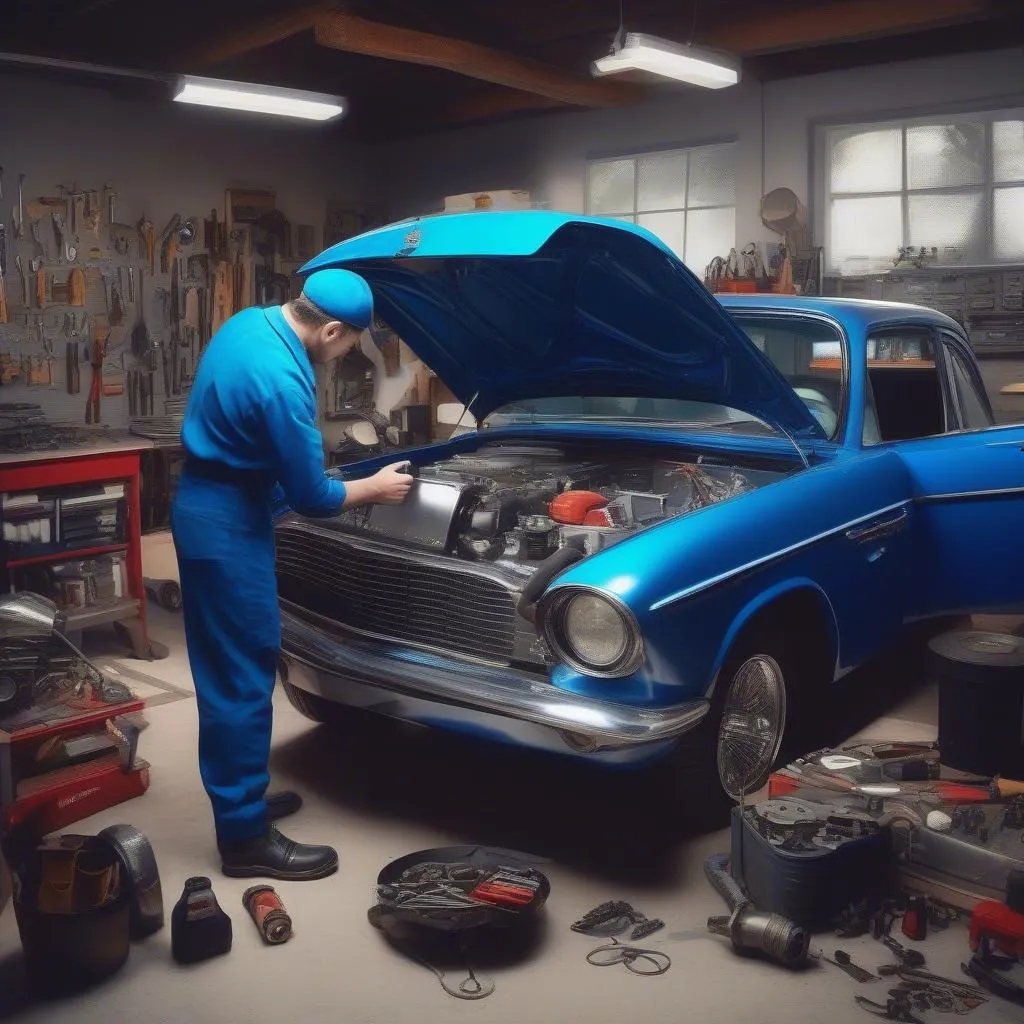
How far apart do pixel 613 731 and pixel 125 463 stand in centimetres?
310

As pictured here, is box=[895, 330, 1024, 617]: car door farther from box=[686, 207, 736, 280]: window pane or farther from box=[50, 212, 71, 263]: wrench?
box=[50, 212, 71, 263]: wrench

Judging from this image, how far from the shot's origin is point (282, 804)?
3354mm

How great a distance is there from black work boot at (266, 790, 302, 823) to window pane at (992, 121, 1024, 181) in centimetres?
605

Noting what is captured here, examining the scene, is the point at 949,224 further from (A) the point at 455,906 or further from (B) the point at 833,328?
(A) the point at 455,906

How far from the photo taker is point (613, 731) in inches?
103

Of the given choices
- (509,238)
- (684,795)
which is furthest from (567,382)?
(684,795)

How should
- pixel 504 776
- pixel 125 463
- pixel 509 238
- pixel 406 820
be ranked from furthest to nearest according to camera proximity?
pixel 125 463 < pixel 504 776 < pixel 406 820 < pixel 509 238

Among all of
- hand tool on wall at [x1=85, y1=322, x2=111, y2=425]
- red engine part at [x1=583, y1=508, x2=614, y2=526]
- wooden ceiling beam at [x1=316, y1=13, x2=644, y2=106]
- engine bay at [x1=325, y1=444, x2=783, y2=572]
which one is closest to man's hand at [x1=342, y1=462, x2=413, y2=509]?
engine bay at [x1=325, y1=444, x2=783, y2=572]

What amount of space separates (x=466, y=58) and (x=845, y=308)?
3746 millimetres

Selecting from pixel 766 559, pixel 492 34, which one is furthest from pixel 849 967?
pixel 492 34

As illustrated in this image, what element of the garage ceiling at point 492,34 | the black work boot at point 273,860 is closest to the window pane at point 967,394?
the garage ceiling at point 492,34

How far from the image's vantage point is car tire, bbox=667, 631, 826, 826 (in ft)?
9.55

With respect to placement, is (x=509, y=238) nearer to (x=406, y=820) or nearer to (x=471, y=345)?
(x=471, y=345)

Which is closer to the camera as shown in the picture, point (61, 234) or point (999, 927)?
point (999, 927)
